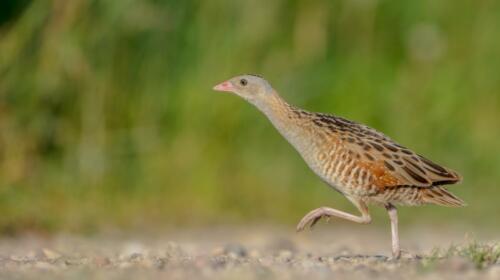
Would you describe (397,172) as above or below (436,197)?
above

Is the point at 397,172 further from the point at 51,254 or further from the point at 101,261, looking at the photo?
the point at 51,254

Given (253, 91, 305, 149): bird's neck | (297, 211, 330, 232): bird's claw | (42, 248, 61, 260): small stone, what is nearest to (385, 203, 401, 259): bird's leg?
(297, 211, 330, 232): bird's claw

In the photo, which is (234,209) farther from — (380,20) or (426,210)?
(380,20)

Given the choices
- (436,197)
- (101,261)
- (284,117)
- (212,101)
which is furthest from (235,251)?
(212,101)

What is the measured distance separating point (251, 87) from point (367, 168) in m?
1.44

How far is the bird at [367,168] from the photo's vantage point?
8.49 metres

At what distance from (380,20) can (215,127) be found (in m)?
2.76

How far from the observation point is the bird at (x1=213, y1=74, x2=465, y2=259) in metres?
8.49

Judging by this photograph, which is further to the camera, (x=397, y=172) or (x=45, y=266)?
(x=397, y=172)

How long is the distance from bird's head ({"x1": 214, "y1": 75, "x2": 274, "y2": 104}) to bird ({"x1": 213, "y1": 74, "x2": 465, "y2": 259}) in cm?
57

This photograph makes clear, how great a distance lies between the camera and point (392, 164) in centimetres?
852

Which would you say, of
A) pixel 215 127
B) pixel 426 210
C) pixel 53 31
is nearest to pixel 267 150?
pixel 215 127

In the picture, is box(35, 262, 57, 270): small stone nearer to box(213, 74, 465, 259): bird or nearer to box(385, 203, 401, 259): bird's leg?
box(213, 74, 465, 259): bird

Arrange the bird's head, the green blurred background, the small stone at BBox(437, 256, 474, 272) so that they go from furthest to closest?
the green blurred background, the bird's head, the small stone at BBox(437, 256, 474, 272)
